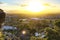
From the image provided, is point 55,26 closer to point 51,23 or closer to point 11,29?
point 51,23

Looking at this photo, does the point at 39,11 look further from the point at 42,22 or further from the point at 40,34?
the point at 40,34

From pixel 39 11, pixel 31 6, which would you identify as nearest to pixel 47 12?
pixel 39 11

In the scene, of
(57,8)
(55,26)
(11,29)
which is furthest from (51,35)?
(11,29)

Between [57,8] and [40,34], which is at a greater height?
[57,8]

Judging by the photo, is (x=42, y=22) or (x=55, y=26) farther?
(x=42, y=22)

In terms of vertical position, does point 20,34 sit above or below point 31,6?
below

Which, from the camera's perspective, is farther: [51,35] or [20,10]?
[20,10]

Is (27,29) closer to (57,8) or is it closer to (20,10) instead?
(20,10)

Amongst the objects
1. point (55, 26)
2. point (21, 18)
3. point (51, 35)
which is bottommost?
point (51, 35)
